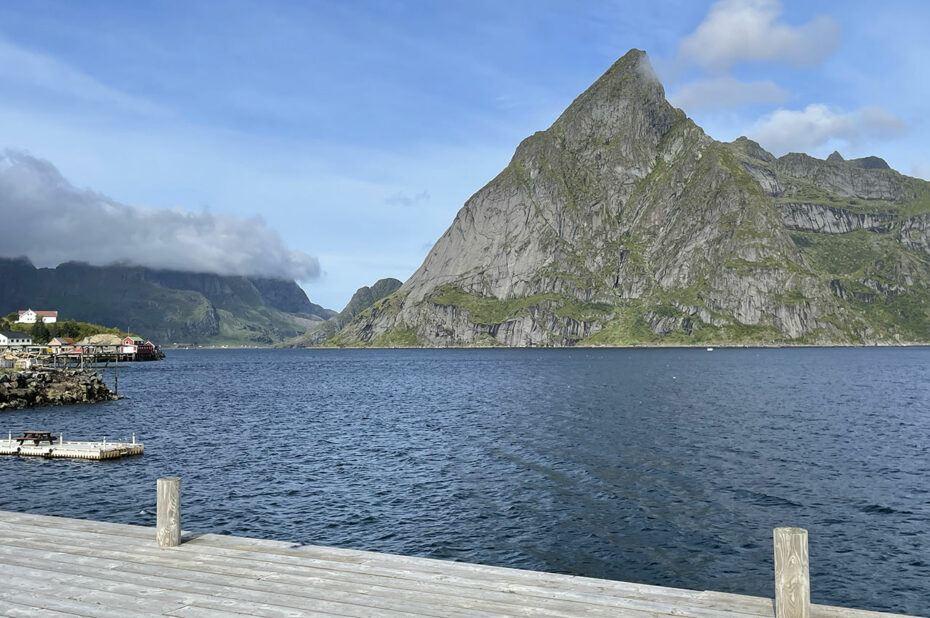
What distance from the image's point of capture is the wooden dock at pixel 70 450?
179 feet

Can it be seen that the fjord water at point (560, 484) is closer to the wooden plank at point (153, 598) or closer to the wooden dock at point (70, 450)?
the wooden dock at point (70, 450)

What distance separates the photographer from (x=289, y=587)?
13.4 meters

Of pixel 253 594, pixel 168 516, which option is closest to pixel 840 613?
pixel 253 594

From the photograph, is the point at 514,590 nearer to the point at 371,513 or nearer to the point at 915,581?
the point at 915,581

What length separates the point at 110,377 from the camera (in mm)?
184250

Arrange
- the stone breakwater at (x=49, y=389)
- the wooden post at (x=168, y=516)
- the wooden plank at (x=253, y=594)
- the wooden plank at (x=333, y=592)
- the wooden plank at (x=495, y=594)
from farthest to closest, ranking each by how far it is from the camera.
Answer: the stone breakwater at (x=49, y=389)
the wooden post at (x=168, y=516)
the wooden plank at (x=495, y=594)
the wooden plank at (x=333, y=592)
the wooden plank at (x=253, y=594)

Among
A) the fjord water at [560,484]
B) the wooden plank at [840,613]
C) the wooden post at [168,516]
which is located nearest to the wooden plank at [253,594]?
the wooden post at [168,516]

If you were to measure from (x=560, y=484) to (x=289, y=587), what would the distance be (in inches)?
1333

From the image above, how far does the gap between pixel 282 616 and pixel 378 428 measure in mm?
65395

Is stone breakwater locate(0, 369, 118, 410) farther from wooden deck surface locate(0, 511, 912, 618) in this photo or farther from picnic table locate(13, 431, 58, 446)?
wooden deck surface locate(0, 511, 912, 618)

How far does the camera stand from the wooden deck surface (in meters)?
12.1

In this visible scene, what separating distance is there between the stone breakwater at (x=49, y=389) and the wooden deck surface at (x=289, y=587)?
98.7 meters

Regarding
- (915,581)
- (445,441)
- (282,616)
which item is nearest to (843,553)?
(915,581)

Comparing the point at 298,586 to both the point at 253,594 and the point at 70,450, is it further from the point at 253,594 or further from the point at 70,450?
the point at 70,450
